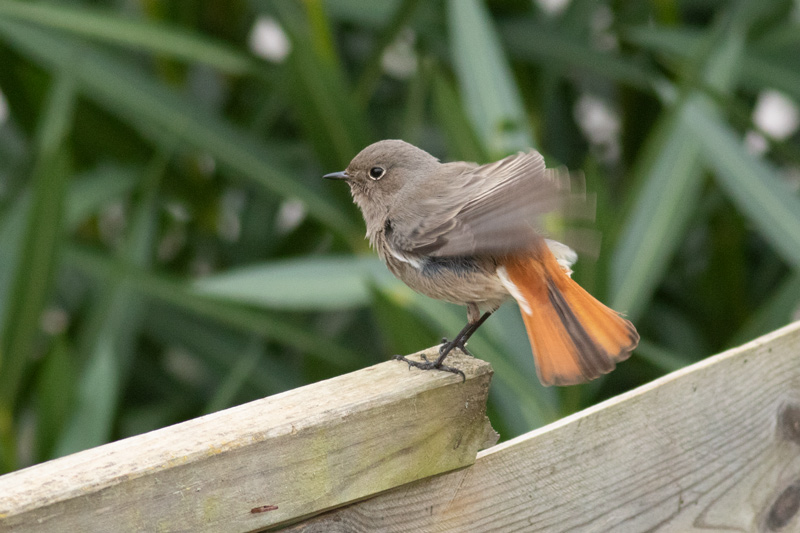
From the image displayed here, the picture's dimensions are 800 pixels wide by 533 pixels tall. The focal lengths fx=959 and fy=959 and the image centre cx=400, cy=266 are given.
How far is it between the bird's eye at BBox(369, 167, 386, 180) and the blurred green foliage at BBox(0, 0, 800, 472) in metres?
0.30

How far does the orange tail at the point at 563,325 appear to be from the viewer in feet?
4.64

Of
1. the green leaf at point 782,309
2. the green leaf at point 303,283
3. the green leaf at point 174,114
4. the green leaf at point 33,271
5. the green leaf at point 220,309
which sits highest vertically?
the green leaf at point 782,309

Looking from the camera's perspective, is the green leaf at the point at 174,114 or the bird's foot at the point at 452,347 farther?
the green leaf at the point at 174,114

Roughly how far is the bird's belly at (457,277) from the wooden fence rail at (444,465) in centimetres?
29

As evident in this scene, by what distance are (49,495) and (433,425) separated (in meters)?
0.50

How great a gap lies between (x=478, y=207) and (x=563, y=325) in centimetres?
24

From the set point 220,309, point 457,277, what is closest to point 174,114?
point 220,309

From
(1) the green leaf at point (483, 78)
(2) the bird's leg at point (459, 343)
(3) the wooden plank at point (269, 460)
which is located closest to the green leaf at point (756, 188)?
(1) the green leaf at point (483, 78)

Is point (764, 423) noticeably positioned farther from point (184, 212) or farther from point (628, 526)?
point (184, 212)

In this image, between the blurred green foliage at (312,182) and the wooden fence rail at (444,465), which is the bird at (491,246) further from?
the blurred green foliage at (312,182)

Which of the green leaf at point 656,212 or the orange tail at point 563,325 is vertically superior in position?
the orange tail at point 563,325

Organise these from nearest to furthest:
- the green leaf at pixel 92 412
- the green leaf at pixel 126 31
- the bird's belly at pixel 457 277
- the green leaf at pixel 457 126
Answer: the bird's belly at pixel 457 277 → the green leaf at pixel 457 126 → the green leaf at pixel 92 412 → the green leaf at pixel 126 31

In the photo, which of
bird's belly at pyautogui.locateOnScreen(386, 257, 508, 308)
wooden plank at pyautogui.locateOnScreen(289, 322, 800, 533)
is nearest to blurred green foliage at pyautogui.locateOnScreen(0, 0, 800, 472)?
bird's belly at pyautogui.locateOnScreen(386, 257, 508, 308)

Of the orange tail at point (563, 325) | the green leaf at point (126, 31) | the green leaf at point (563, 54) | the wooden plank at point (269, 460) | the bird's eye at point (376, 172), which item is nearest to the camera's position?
the wooden plank at point (269, 460)
